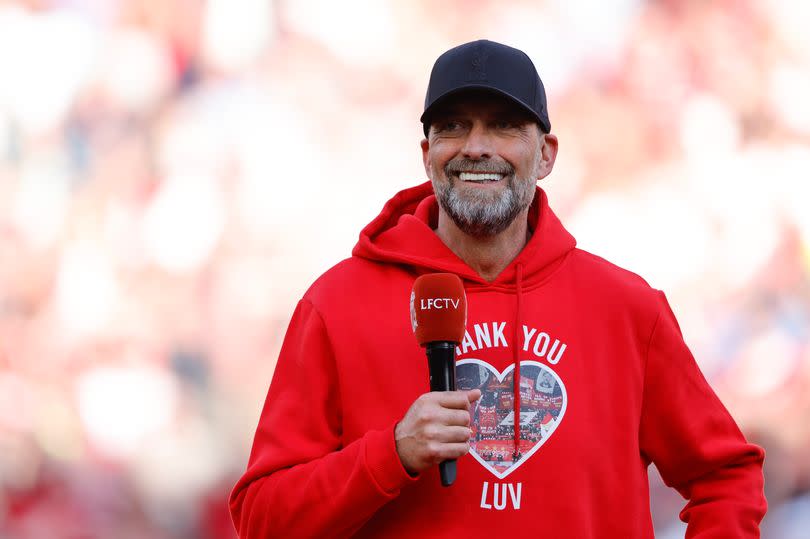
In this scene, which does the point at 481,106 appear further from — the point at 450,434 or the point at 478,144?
the point at 450,434

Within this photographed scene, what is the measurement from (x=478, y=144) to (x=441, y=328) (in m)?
A: 0.34

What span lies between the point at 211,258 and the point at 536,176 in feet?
6.67

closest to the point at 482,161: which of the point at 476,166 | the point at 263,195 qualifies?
the point at 476,166

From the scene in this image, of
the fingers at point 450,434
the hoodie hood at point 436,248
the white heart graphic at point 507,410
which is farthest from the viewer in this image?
the hoodie hood at point 436,248

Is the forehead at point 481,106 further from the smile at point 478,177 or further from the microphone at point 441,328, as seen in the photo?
the microphone at point 441,328

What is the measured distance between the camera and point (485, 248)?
160 cm

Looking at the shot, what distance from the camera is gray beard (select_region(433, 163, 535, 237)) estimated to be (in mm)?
1538

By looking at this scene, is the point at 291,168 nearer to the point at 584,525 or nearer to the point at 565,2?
the point at 565,2

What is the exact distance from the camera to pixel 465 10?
3.76 metres

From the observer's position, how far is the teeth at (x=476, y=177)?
5.07 feet

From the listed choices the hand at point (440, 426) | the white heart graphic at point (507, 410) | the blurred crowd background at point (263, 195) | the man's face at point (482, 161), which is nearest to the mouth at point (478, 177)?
the man's face at point (482, 161)

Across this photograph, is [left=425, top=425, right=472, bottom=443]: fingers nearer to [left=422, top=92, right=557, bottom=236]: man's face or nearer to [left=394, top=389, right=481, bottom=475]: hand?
[left=394, top=389, right=481, bottom=475]: hand

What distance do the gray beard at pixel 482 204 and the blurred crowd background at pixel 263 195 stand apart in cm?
194

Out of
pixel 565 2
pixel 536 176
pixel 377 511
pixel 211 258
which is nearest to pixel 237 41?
pixel 211 258
